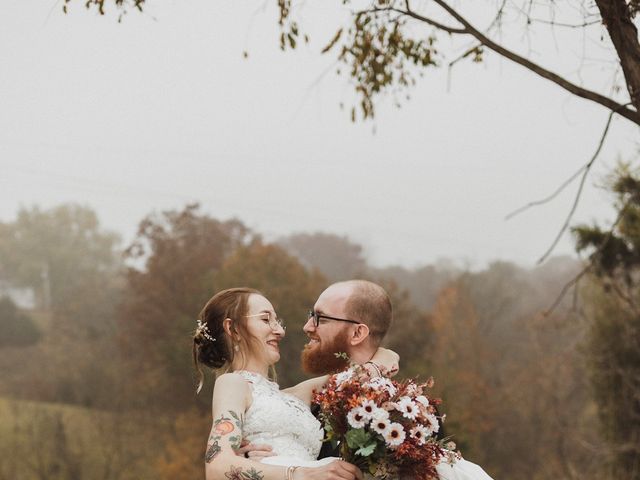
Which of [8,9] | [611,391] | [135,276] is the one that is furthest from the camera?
[8,9]

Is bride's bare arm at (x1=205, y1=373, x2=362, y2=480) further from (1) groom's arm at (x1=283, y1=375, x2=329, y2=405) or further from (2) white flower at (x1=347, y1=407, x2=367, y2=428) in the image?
(1) groom's arm at (x1=283, y1=375, x2=329, y2=405)

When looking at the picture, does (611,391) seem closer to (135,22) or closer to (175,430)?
(175,430)

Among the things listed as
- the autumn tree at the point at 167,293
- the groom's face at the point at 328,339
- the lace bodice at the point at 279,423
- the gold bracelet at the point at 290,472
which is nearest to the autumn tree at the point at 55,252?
the autumn tree at the point at 167,293

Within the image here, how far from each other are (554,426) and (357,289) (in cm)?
2932

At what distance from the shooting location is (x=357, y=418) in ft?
11.8

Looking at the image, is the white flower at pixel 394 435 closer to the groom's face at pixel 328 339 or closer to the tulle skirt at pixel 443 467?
the tulle skirt at pixel 443 467

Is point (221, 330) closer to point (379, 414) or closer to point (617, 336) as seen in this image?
point (379, 414)

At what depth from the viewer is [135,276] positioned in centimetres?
3488

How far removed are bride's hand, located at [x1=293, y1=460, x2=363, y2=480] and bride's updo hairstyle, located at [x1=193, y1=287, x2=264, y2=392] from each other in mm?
836

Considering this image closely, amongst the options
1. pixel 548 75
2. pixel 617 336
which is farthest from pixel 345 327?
pixel 617 336

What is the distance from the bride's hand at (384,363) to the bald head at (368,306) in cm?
6

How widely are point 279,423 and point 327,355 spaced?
20.7 inches

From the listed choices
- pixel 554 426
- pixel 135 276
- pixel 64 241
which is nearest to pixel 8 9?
pixel 64 241

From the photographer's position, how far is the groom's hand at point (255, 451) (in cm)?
394
